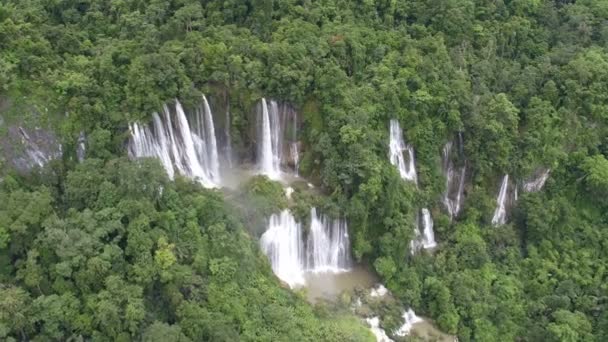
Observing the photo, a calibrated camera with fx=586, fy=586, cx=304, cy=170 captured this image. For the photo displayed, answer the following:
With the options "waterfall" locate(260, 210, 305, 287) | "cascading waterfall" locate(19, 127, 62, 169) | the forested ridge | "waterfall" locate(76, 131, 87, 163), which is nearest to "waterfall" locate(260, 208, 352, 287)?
"waterfall" locate(260, 210, 305, 287)

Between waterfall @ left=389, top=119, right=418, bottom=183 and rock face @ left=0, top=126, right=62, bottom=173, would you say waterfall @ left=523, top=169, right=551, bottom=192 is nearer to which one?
waterfall @ left=389, top=119, right=418, bottom=183

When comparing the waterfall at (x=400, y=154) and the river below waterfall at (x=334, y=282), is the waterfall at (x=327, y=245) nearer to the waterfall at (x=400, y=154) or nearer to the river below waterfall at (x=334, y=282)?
the river below waterfall at (x=334, y=282)

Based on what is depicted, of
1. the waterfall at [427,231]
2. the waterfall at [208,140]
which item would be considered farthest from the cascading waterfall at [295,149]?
the waterfall at [427,231]

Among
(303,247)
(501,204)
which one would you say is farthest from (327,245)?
(501,204)

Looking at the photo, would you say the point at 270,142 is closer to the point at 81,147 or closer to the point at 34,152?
the point at 81,147

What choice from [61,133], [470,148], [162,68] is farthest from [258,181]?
[470,148]

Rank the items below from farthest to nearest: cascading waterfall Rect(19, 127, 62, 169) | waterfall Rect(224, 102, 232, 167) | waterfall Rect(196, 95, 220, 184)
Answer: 1. waterfall Rect(224, 102, 232, 167)
2. waterfall Rect(196, 95, 220, 184)
3. cascading waterfall Rect(19, 127, 62, 169)
